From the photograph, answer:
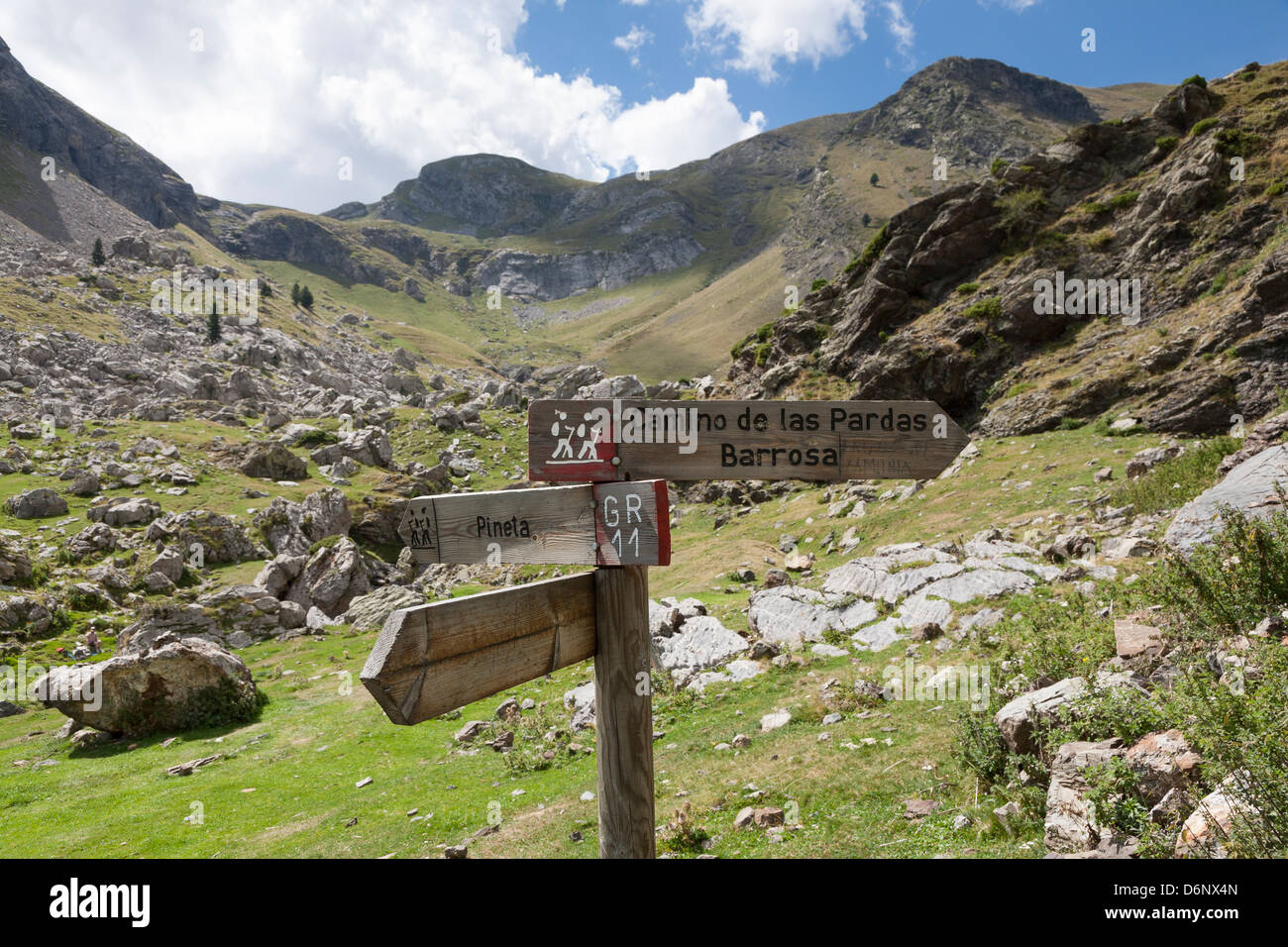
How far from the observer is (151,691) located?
54.3ft

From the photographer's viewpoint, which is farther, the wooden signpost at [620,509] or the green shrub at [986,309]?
the green shrub at [986,309]

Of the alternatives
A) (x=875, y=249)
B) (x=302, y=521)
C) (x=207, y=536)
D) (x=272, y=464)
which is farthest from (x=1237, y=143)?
(x=272, y=464)

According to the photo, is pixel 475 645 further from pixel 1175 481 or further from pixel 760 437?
pixel 1175 481

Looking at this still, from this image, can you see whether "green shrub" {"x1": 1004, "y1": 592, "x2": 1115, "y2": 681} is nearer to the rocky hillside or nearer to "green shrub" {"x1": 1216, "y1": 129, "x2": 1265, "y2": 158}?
the rocky hillside

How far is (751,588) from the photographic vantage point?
20.6m

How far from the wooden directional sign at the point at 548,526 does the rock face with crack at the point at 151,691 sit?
1783 cm

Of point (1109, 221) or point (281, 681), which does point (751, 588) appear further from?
point (1109, 221)

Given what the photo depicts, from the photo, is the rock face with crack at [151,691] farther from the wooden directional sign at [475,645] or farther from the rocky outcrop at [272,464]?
the rocky outcrop at [272,464]

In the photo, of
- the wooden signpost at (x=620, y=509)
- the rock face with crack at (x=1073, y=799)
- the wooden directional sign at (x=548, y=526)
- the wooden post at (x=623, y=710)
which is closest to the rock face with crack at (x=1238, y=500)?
the rock face with crack at (x=1073, y=799)

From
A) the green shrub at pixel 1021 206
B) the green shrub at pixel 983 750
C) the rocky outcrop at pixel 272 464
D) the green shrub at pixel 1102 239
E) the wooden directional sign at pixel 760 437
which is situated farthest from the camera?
the rocky outcrop at pixel 272 464

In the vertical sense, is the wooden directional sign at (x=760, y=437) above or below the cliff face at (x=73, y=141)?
below

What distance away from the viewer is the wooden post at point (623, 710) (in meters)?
3.78
